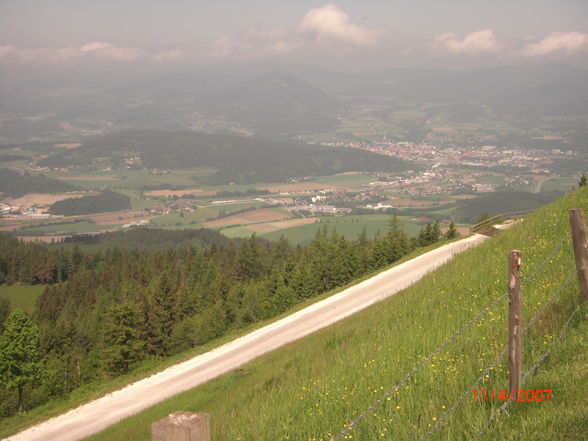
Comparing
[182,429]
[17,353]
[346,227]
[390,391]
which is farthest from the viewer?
[346,227]

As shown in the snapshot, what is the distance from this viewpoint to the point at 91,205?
592 ft

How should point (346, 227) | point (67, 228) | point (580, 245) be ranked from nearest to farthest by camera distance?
point (580, 245) → point (346, 227) → point (67, 228)

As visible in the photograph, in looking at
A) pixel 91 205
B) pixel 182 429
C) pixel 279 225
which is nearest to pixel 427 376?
pixel 182 429

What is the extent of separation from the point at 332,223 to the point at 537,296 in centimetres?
12599

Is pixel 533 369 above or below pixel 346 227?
above

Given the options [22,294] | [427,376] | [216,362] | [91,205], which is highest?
[91,205]

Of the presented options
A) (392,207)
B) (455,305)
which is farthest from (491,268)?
(392,207)

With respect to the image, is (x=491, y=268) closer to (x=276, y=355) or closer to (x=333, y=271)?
(x=276, y=355)

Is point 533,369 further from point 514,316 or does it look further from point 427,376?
point 427,376

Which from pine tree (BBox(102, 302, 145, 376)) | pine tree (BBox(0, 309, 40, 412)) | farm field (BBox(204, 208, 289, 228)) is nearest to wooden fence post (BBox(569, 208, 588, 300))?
pine tree (BBox(0, 309, 40, 412))

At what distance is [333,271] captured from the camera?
50156 mm
